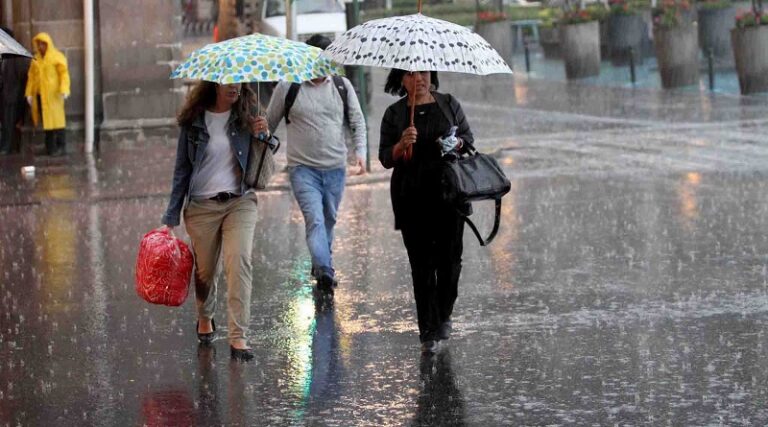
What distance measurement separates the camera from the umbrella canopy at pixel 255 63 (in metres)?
7.97

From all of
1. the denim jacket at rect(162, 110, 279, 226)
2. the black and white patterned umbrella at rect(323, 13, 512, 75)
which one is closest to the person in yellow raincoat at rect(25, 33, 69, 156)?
the denim jacket at rect(162, 110, 279, 226)

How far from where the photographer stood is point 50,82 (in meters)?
19.4

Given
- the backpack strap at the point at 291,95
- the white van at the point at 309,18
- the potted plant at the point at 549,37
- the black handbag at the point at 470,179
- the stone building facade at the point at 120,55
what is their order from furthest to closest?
1. the potted plant at the point at 549,37
2. the white van at the point at 309,18
3. the stone building facade at the point at 120,55
4. the backpack strap at the point at 291,95
5. the black handbag at the point at 470,179

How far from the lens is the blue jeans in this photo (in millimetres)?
10258

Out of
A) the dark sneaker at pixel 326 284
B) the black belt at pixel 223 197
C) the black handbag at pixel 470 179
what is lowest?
the dark sneaker at pixel 326 284

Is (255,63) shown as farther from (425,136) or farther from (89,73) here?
(89,73)

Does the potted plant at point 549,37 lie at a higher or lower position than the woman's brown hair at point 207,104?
lower

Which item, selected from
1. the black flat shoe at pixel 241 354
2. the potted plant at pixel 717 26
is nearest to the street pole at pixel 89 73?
the black flat shoe at pixel 241 354

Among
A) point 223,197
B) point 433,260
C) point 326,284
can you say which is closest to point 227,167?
Answer: point 223,197

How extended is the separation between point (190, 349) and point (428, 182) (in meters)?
1.72

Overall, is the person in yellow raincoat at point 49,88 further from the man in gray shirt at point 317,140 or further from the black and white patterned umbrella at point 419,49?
the black and white patterned umbrella at point 419,49

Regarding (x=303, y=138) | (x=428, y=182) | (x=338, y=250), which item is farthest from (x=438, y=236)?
(x=338, y=250)

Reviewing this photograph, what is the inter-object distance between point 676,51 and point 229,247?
21.8 meters

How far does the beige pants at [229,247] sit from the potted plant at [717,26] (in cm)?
2862
